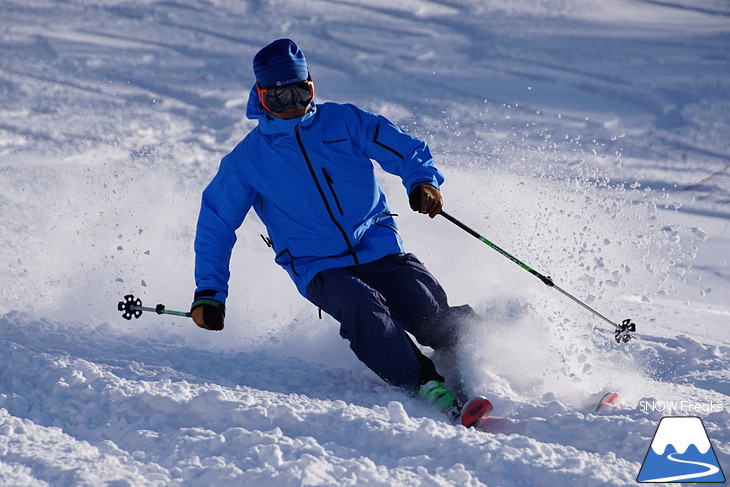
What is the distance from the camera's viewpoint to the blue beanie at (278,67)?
3.56 meters

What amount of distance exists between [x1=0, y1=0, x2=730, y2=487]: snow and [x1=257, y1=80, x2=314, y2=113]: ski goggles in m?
1.30

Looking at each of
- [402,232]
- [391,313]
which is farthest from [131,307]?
[402,232]

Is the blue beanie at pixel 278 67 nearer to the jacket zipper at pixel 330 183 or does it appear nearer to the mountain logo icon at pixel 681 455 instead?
the jacket zipper at pixel 330 183

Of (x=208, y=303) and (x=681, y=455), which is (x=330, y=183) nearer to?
(x=208, y=303)

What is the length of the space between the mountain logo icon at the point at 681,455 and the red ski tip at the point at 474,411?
637 millimetres

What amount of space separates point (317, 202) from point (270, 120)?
1.49 ft

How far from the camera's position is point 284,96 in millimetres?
3600

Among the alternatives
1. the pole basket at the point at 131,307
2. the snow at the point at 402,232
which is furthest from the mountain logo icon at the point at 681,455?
the pole basket at the point at 131,307

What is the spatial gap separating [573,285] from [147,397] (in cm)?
289

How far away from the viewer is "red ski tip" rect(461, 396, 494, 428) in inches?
119

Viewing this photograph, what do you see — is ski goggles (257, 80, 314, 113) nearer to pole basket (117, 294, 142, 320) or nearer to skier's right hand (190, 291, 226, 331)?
skier's right hand (190, 291, 226, 331)

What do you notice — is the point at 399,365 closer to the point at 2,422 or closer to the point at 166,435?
the point at 166,435

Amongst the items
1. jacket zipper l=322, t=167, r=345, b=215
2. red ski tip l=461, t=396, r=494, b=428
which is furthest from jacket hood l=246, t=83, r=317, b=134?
red ski tip l=461, t=396, r=494, b=428

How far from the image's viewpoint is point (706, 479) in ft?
8.07
